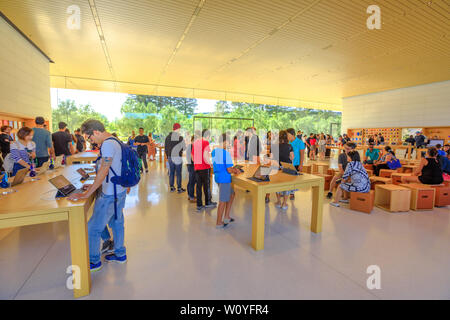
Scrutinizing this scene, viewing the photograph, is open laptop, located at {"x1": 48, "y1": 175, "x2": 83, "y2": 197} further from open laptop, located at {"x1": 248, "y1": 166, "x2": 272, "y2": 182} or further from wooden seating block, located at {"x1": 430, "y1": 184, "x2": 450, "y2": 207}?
wooden seating block, located at {"x1": 430, "y1": 184, "x2": 450, "y2": 207}

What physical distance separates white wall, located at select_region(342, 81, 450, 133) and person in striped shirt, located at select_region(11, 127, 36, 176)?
17.2 meters

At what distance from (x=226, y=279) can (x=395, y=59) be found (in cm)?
1011

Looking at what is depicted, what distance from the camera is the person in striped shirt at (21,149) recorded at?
3.46 m

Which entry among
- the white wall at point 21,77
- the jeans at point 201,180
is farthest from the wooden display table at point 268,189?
the white wall at point 21,77

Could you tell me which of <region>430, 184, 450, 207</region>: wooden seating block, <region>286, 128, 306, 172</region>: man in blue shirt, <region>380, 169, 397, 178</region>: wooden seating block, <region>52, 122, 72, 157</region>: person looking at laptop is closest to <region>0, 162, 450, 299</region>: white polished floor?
<region>430, 184, 450, 207</region>: wooden seating block

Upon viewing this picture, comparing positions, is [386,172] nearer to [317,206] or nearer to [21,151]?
[317,206]

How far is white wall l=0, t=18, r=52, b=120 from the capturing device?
5977mm

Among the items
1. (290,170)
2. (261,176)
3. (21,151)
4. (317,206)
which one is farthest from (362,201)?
(21,151)

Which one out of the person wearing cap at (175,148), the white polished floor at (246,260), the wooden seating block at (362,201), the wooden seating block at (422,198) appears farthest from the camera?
the person wearing cap at (175,148)

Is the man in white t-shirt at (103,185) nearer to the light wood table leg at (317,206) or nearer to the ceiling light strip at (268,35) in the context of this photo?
the light wood table leg at (317,206)

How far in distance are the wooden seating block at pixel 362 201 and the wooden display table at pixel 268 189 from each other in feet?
4.89

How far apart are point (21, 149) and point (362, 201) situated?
6.13 metres

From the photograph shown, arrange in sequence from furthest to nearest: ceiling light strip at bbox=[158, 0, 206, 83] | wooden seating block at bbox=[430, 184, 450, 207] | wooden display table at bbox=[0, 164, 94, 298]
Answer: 1. ceiling light strip at bbox=[158, 0, 206, 83]
2. wooden seating block at bbox=[430, 184, 450, 207]
3. wooden display table at bbox=[0, 164, 94, 298]

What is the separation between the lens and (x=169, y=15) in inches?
215
